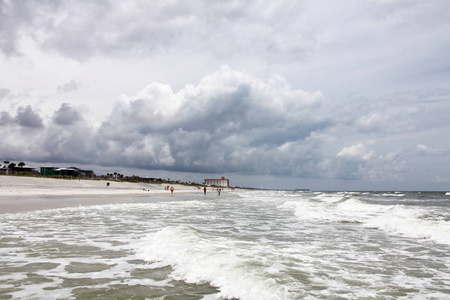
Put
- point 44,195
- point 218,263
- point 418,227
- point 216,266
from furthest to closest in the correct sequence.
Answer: point 44,195
point 418,227
point 218,263
point 216,266

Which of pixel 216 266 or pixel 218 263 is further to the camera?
pixel 218 263

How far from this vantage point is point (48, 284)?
6645 mm

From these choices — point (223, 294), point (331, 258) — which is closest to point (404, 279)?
point (331, 258)

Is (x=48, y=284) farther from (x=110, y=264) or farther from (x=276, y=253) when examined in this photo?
(x=276, y=253)

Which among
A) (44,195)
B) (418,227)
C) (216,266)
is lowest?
(44,195)

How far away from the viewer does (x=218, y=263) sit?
26.3ft

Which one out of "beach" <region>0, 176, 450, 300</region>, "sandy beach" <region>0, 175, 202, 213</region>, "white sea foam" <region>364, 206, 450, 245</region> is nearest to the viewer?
"beach" <region>0, 176, 450, 300</region>

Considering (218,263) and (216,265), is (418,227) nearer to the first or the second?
(218,263)

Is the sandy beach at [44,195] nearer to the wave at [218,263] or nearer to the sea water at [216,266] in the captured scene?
the sea water at [216,266]

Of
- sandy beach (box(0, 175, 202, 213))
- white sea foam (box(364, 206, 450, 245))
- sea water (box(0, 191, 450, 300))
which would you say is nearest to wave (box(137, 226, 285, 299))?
sea water (box(0, 191, 450, 300))

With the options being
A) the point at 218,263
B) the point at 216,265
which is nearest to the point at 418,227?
the point at 218,263

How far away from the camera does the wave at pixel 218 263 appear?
6379mm

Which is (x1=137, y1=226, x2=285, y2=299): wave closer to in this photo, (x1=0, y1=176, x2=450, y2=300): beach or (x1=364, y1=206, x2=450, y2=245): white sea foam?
(x1=0, y1=176, x2=450, y2=300): beach

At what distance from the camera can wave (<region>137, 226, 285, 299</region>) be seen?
20.9 feet
